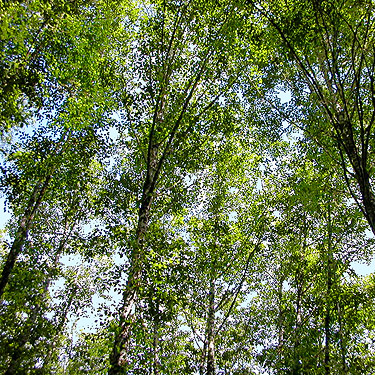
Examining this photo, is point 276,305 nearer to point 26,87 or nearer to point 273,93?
point 273,93

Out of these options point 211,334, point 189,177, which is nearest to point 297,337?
Result: point 211,334

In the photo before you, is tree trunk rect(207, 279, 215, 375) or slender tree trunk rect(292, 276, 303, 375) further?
tree trunk rect(207, 279, 215, 375)

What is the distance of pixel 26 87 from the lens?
841cm

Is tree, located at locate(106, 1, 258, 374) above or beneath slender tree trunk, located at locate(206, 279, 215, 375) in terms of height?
above

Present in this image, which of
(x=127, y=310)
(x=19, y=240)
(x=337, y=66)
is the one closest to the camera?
(x=127, y=310)

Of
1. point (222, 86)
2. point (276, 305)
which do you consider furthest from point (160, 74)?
point (276, 305)

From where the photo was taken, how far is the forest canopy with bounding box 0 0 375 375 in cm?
656

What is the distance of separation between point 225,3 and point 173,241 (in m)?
7.47

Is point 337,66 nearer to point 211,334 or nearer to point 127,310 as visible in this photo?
point 127,310

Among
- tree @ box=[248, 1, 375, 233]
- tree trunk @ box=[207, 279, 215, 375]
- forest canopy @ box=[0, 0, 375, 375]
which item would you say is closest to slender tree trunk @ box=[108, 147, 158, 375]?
forest canopy @ box=[0, 0, 375, 375]

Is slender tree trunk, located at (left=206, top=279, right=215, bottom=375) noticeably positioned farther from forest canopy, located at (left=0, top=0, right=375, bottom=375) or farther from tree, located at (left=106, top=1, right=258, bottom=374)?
tree, located at (left=106, top=1, right=258, bottom=374)

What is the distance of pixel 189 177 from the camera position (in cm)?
1062

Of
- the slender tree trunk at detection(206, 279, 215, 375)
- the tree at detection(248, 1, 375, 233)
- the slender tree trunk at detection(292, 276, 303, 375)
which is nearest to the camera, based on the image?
the tree at detection(248, 1, 375, 233)

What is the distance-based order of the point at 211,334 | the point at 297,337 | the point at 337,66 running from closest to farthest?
1. the point at 337,66
2. the point at 211,334
3. the point at 297,337
